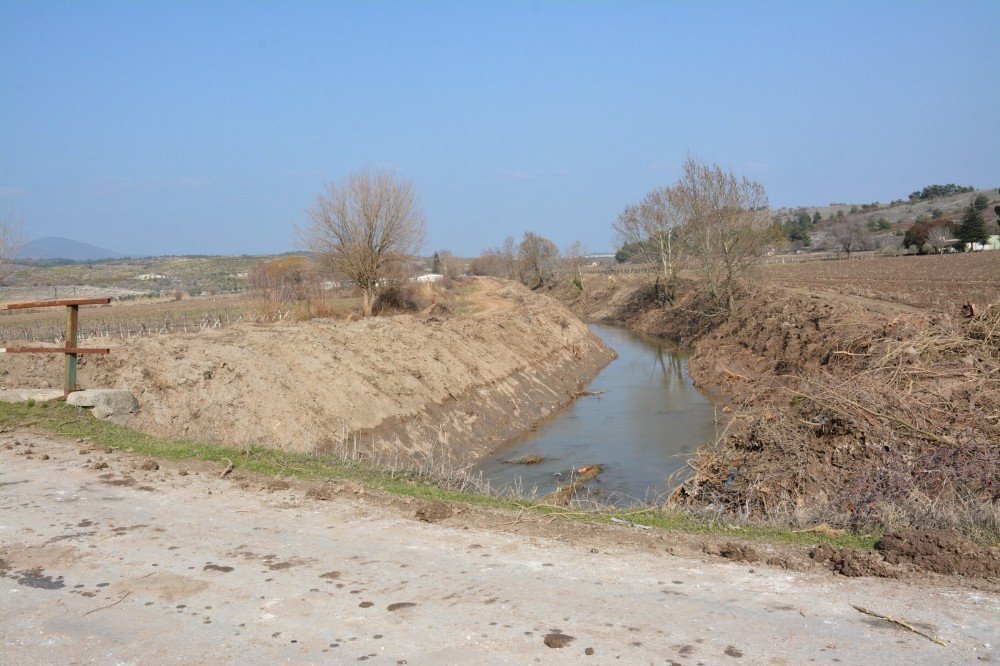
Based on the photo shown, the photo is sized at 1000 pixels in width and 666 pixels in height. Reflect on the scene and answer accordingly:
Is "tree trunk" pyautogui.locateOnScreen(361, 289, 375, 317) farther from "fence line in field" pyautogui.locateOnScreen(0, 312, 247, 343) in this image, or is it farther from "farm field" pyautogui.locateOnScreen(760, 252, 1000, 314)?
"farm field" pyautogui.locateOnScreen(760, 252, 1000, 314)

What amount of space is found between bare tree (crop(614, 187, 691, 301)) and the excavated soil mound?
39.9 metres

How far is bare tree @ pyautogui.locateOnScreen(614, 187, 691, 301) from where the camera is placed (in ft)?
157

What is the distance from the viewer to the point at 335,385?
57.6ft

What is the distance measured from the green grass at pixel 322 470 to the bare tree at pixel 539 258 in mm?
72265

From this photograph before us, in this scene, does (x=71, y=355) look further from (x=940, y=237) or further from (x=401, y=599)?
(x=940, y=237)

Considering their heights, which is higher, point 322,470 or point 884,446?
point 884,446

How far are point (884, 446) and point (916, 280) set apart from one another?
39.7m

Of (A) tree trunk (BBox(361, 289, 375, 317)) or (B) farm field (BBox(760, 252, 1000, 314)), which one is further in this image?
(A) tree trunk (BBox(361, 289, 375, 317))

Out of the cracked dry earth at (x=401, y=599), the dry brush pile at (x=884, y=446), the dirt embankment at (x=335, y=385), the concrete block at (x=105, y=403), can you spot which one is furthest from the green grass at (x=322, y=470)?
the dirt embankment at (x=335, y=385)

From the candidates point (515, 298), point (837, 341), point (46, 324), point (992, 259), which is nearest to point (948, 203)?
point (992, 259)

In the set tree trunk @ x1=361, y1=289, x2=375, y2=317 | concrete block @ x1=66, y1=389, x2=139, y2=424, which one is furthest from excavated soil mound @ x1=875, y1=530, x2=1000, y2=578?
tree trunk @ x1=361, y1=289, x2=375, y2=317

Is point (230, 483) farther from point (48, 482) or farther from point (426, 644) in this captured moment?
point (426, 644)

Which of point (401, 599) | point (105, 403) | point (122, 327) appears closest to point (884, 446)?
point (401, 599)

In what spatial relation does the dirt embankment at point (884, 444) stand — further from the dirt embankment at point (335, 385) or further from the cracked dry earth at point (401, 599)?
the dirt embankment at point (335, 385)
